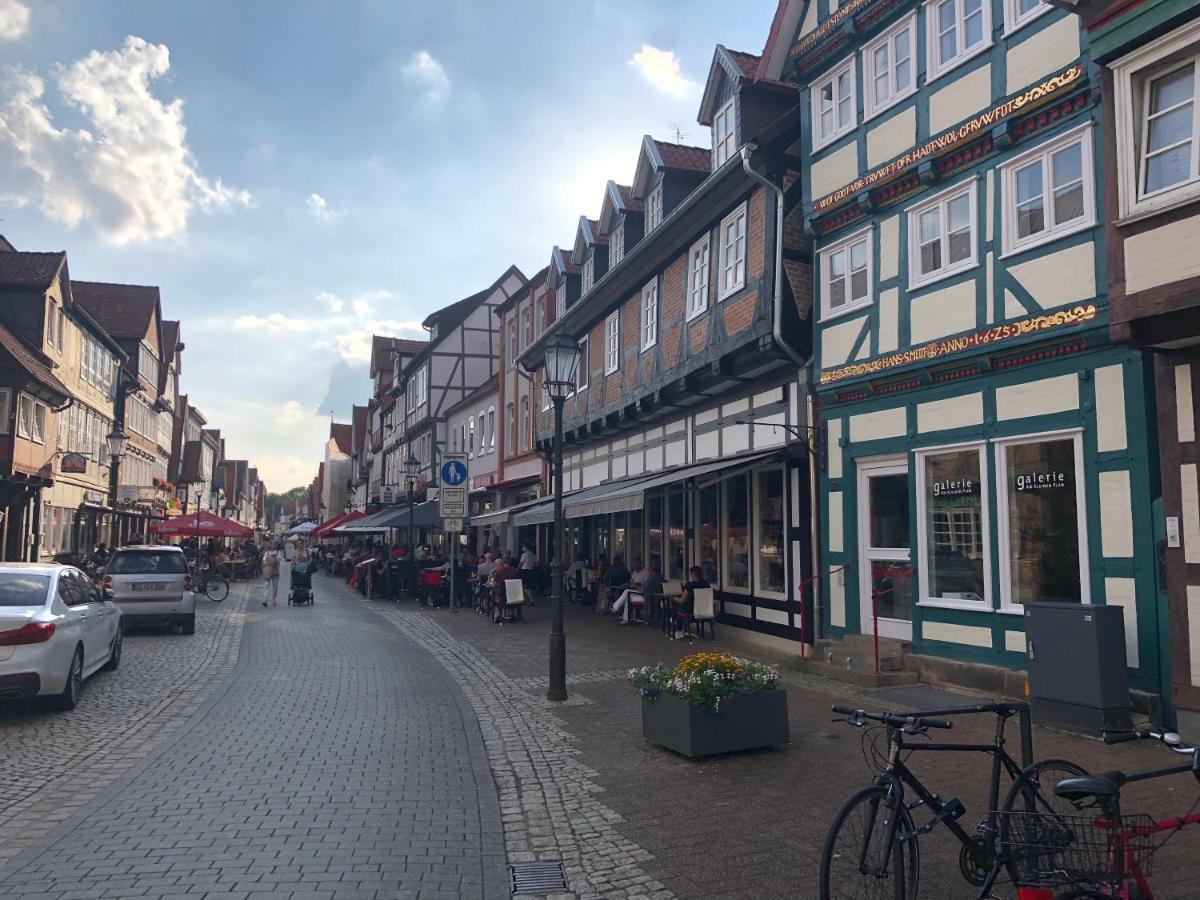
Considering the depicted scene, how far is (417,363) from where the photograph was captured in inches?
2016

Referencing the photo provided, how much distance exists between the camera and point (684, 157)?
2089 centimetres

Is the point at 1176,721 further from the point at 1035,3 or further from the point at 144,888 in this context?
the point at 144,888

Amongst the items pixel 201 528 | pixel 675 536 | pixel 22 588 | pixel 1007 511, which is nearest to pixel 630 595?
pixel 675 536

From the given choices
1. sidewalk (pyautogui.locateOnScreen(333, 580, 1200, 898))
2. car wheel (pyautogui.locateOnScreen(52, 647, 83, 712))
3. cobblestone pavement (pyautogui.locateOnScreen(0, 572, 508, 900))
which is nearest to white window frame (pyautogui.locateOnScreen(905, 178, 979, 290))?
sidewalk (pyautogui.locateOnScreen(333, 580, 1200, 898))

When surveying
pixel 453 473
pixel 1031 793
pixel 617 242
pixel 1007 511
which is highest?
pixel 617 242

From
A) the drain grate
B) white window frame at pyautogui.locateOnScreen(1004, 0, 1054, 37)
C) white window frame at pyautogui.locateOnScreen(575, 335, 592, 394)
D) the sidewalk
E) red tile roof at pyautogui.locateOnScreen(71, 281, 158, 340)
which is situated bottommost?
the drain grate

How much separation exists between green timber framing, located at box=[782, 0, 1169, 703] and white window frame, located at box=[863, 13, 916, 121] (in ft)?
0.20

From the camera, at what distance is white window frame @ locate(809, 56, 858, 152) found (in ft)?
44.1

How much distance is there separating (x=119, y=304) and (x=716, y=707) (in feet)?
148

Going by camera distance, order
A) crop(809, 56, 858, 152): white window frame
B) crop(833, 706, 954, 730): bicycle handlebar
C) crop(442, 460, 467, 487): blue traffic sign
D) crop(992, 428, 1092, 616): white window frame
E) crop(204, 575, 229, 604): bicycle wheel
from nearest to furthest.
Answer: crop(833, 706, 954, 730): bicycle handlebar → crop(992, 428, 1092, 616): white window frame → crop(809, 56, 858, 152): white window frame → crop(442, 460, 467, 487): blue traffic sign → crop(204, 575, 229, 604): bicycle wheel

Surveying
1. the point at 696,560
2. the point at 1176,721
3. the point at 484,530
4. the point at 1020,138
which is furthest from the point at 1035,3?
the point at 484,530

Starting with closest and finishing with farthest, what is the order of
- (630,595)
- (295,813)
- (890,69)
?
1. (295,813)
2. (890,69)
3. (630,595)

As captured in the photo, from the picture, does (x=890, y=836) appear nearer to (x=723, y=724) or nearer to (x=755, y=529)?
(x=723, y=724)

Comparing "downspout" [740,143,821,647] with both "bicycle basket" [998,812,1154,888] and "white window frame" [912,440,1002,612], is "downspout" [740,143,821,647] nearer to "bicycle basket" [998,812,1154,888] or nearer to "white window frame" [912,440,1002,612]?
"white window frame" [912,440,1002,612]
